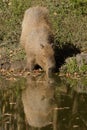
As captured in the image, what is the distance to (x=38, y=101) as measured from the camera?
1123 centimetres

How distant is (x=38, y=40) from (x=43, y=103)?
121 inches

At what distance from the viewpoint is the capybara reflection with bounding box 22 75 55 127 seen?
395 inches

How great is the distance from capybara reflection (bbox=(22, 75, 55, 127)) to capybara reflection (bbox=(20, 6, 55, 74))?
19.0 inches

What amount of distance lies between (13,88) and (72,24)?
4.41 metres

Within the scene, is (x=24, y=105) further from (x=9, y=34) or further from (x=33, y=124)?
(x=9, y=34)

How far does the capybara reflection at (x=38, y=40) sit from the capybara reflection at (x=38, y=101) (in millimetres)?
482

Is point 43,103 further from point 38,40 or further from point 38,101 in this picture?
point 38,40

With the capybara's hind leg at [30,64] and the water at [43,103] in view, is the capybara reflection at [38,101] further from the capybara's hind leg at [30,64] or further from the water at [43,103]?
the capybara's hind leg at [30,64]

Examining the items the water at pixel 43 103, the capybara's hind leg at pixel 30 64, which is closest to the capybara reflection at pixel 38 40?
the capybara's hind leg at pixel 30 64

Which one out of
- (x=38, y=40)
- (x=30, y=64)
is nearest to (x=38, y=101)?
(x=30, y=64)

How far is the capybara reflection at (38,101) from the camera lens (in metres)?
10.0

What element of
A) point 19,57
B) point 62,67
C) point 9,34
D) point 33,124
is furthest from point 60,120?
point 9,34

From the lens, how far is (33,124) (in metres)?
9.75

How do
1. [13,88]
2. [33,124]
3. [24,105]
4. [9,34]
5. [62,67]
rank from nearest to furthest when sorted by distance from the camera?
[33,124]
[24,105]
[13,88]
[62,67]
[9,34]
